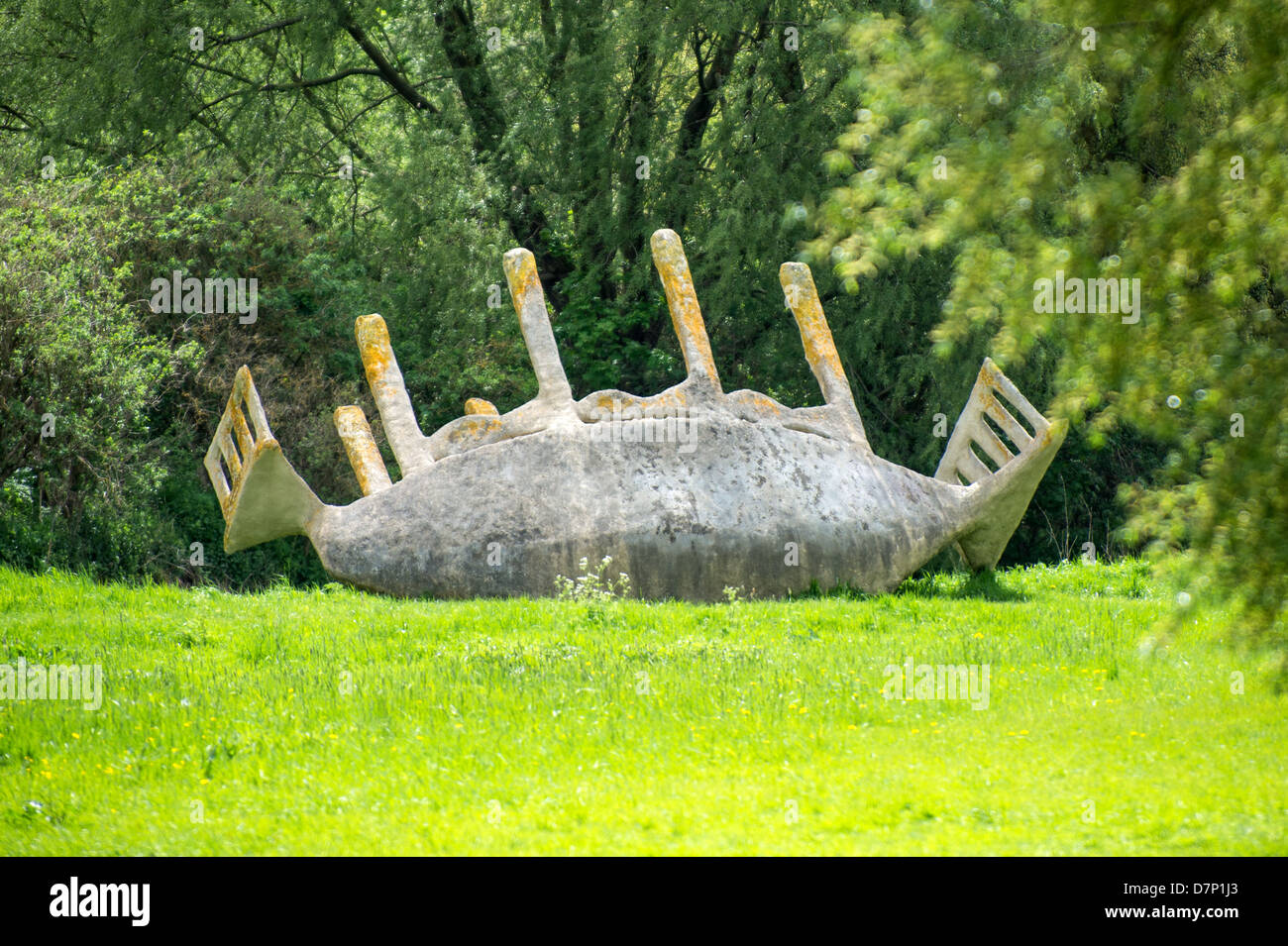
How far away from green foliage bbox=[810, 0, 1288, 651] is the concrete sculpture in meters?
6.36

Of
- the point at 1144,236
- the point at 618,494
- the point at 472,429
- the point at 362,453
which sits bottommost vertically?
the point at 618,494

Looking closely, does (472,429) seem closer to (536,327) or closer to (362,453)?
(536,327)

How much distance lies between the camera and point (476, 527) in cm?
1175

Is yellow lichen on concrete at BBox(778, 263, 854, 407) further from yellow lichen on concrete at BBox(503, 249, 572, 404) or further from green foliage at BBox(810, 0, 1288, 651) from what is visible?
green foliage at BBox(810, 0, 1288, 651)

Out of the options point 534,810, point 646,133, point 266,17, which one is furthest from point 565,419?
point 266,17

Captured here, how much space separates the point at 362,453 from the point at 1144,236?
9466 mm

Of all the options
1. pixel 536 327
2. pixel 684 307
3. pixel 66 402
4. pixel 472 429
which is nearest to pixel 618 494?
pixel 472 429

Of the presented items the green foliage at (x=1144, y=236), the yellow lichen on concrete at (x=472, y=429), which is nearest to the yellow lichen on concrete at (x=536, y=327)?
the yellow lichen on concrete at (x=472, y=429)

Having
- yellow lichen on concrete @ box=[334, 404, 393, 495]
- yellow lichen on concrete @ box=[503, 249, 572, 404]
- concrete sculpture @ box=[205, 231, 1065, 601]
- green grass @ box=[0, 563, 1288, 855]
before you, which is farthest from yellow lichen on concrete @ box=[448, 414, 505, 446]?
green grass @ box=[0, 563, 1288, 855]

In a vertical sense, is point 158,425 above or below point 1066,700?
above

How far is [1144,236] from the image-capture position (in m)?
5.22

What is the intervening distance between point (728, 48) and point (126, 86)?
30.0 ft

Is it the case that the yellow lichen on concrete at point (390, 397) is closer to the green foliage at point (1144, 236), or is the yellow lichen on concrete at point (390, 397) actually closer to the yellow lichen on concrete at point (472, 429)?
the yellow lichen on concrete at point (472, 429)

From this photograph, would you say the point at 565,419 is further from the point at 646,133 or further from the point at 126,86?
the point at 126,86
